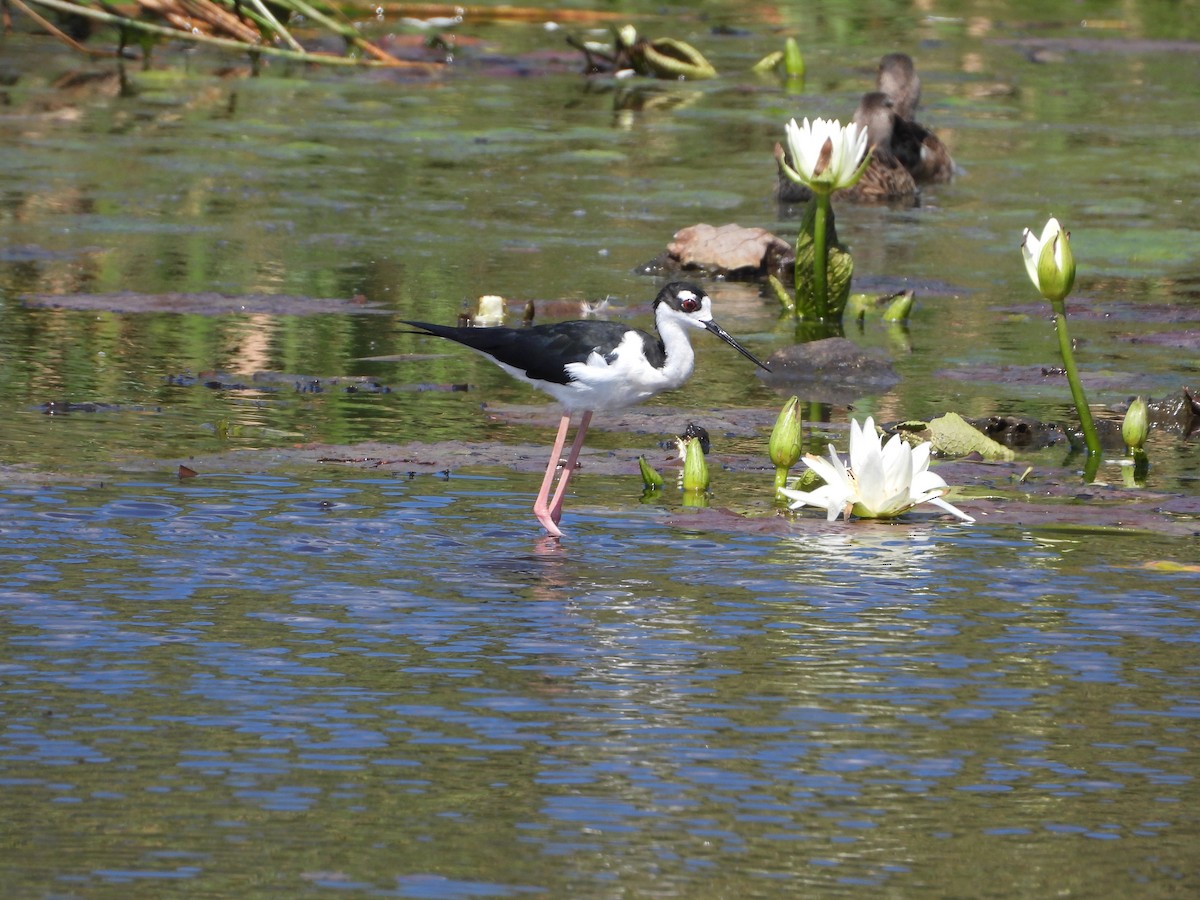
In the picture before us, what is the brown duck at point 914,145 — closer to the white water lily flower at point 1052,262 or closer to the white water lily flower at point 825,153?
the white water lily flower at point 825,153

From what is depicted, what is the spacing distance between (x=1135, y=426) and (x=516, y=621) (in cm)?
296

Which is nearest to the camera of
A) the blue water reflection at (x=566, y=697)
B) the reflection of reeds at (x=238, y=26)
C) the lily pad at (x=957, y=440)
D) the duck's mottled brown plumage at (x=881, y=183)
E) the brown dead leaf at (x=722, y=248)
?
the blue water reflection at (x=566, y=697)

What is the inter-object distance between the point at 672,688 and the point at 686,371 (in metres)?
2.21

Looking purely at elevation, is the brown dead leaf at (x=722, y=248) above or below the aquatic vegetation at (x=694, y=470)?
above

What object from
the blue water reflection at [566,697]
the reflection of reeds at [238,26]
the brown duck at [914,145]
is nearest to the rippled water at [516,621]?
the blue water reflection at [566,697]

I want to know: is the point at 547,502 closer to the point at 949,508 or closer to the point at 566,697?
the point at 949,508

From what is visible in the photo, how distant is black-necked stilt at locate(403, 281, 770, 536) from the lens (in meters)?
7.13

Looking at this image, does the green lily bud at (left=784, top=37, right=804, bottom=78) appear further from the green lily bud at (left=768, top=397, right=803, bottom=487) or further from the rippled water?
the green lily bud at (left=768, top=397, right=803, bottom=487)

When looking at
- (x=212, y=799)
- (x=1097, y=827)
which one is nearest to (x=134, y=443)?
(x=212, y=799)

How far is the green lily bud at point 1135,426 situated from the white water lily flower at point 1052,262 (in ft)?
1.55

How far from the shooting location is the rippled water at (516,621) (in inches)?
166

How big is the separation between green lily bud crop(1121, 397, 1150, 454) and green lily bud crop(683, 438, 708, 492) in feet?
5.40

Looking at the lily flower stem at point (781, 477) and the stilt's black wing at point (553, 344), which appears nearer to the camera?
the stilt's black wing at point (553, 344)

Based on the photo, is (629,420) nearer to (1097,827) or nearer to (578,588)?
(578,588)
